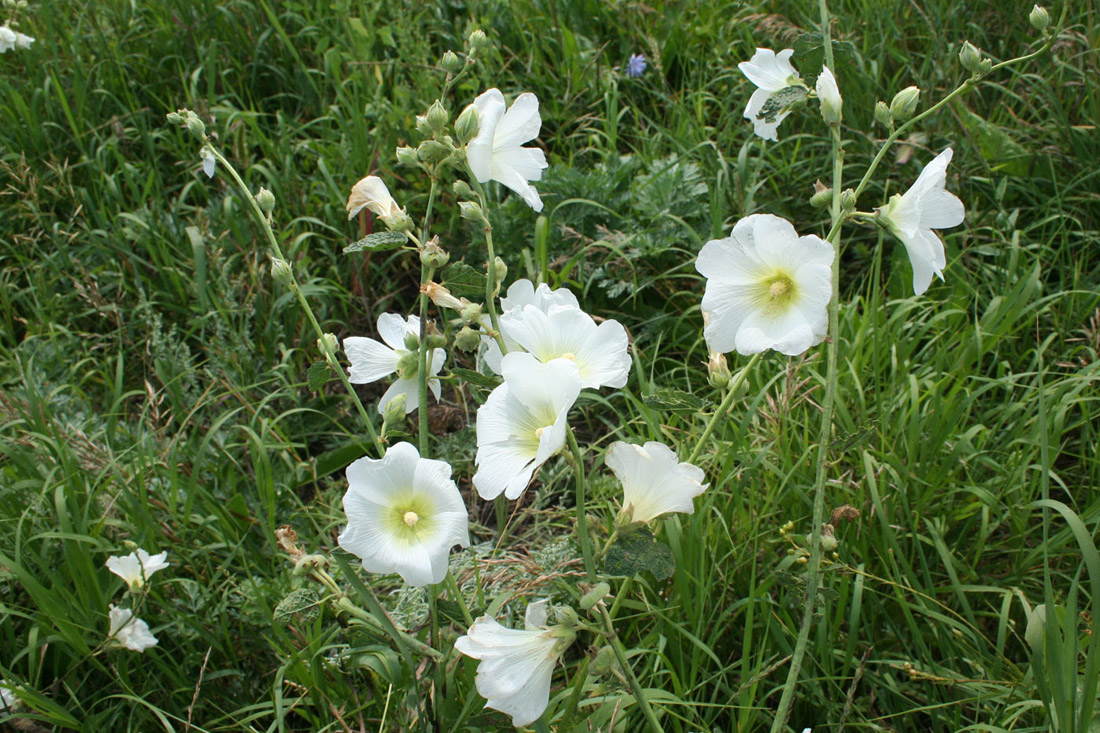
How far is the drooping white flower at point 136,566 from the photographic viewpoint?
159cm

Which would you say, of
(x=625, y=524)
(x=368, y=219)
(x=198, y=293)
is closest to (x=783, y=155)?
(x=368, y=219)

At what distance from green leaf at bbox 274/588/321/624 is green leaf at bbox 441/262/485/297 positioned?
422 millimetres

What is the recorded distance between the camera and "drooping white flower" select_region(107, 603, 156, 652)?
1.56 meters

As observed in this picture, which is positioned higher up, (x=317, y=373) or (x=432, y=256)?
(x=432, y=256)

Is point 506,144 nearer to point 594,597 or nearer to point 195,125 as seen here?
point 195,125

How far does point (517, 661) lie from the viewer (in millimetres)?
868

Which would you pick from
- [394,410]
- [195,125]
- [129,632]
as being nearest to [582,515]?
[394,410]

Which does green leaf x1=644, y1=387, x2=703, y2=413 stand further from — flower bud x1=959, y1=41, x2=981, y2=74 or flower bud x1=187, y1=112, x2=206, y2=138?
flower bud x1=187, y1=112, x2=206, y2=138

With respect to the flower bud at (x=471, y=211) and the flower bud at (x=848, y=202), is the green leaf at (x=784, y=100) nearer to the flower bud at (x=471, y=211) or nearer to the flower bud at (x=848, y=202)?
the flower bud at (x=848, y=202)

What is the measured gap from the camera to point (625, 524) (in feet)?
2.98

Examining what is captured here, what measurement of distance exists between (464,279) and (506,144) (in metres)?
0.20

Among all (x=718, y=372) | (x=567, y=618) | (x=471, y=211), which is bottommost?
(x=567, y=618)

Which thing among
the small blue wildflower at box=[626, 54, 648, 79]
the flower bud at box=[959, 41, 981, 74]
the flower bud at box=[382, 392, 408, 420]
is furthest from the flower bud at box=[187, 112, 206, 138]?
the small blue wildflower at box=[626, 54, 648, 79]

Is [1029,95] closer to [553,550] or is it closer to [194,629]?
[553,550]
